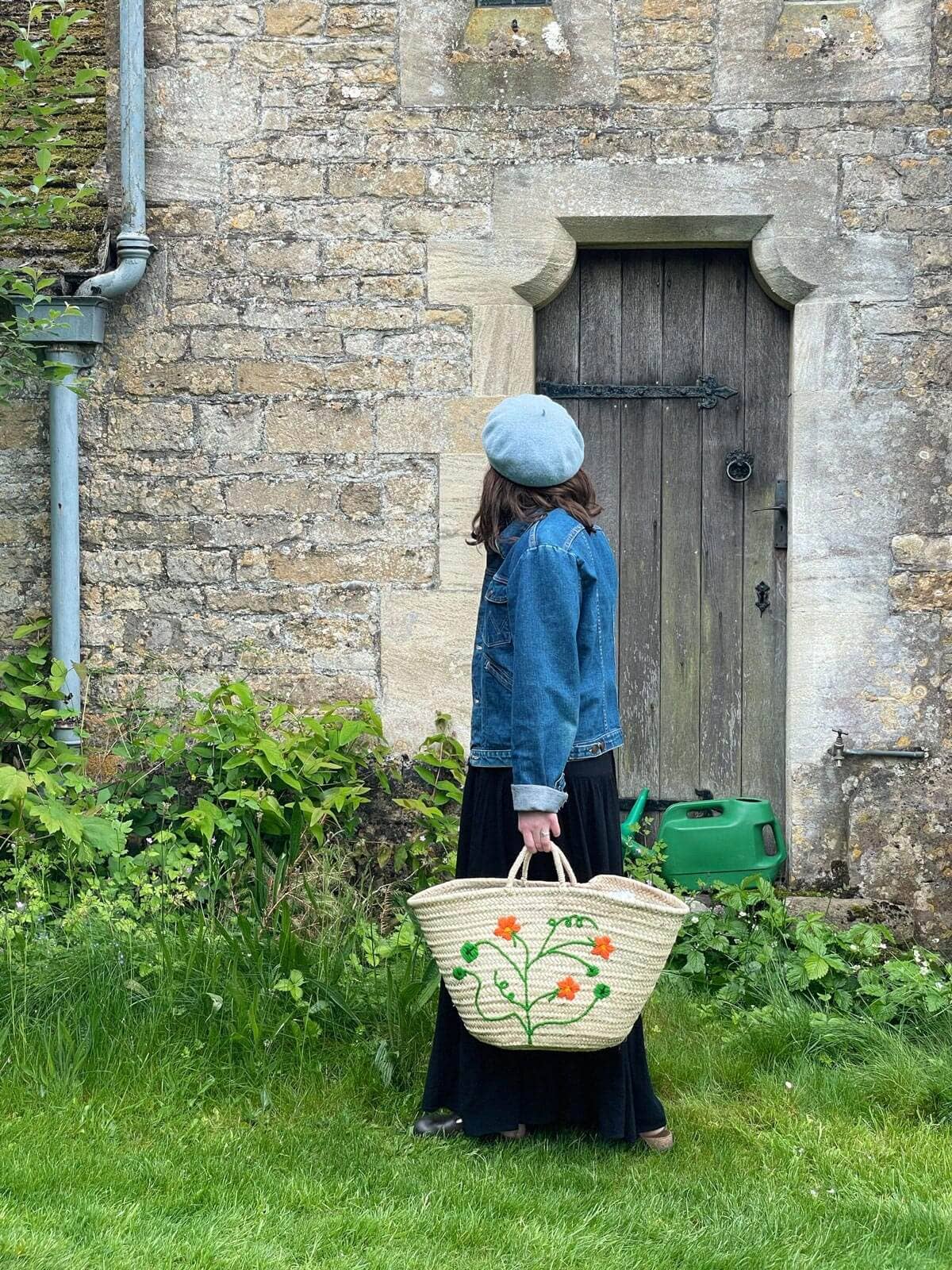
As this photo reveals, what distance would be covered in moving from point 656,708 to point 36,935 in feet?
7.79

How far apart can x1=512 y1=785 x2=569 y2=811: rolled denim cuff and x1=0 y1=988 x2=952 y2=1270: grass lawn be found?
0.74 meters

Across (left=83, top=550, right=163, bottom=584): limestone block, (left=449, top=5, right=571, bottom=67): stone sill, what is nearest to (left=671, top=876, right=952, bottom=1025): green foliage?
(left=83, top=550, right=163, bottom=584): limestone block

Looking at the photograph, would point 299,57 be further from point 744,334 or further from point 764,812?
point 764,812

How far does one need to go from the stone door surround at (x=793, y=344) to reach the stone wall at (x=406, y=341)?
17 mm

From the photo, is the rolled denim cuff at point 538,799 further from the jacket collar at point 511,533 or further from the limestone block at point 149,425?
the limestone block at point 149,425

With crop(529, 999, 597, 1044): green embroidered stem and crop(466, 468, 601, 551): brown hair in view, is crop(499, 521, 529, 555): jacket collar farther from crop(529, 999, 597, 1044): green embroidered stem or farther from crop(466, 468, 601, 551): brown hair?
crop(529, 999, 597, 1044): green embroidered stem

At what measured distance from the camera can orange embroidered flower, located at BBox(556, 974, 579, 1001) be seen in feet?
9.52

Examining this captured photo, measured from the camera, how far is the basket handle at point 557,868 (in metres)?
2.94

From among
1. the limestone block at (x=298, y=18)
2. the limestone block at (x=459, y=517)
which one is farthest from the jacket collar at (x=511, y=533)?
the limestone block at (x=298, y=18)

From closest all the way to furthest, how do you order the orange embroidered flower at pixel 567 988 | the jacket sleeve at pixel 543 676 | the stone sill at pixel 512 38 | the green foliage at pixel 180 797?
the orange embroidered flower at pixel 567 988
the jacket sleeve at pixel 543 676
the green foliage at pixel 180 797
the stone sill at pixel 512 38

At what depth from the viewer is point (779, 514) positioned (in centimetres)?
505

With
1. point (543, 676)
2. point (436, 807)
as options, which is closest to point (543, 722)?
point (543, 676)

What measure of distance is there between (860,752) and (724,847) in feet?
1.92

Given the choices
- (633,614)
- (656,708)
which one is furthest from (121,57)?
(656,708)
